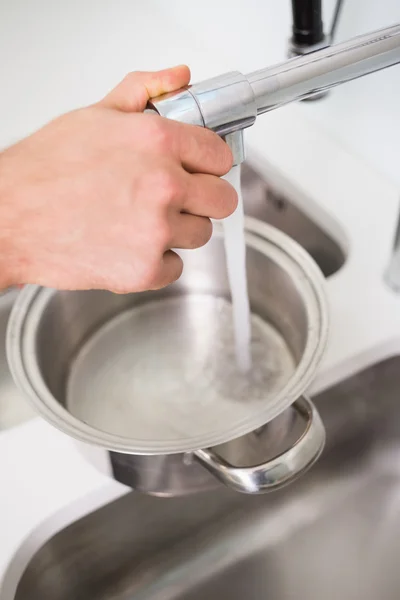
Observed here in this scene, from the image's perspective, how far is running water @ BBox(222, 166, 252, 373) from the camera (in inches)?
16.6

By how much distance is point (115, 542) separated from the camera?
1.63 feet

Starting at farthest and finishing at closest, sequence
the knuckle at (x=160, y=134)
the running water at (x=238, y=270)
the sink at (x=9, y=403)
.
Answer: the sink at (x=9, y=403) < the running water at (x=238, y=270) < the knuckle at (x=160, y=134)

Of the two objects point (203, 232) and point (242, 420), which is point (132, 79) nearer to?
point (203, 232)

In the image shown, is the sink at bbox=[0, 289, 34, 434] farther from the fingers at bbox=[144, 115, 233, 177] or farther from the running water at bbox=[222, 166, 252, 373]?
the fingers at bbox=[144, 115, 233, 177]

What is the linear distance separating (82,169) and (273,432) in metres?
0.22

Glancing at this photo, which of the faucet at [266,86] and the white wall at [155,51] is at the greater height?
the faucet at [266,86]

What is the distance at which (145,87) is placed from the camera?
36cm

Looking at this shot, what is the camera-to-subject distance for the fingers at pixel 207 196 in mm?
340

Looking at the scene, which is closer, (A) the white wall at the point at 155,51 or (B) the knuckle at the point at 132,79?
(B) the knuckle at the point at 132,79

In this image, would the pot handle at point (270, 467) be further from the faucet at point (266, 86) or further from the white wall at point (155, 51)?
the white wall at point (155, 51)

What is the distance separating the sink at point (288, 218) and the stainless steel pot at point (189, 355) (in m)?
0.10

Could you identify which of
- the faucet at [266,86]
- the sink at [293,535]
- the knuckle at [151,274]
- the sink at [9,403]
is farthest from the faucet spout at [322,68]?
the sink at [9,403]

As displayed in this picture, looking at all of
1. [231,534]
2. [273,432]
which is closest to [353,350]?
[273,432]

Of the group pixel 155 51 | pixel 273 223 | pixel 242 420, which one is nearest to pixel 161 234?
pixel 242 420
